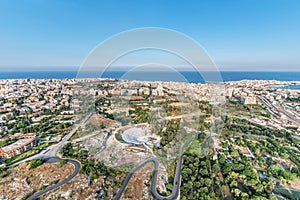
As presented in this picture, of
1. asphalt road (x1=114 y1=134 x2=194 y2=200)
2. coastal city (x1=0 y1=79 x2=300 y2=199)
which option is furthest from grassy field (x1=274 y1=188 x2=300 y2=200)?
asphalt road (x1=114 y1=134 x2=194 y2=200)

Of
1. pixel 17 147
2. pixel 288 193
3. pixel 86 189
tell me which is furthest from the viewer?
pixel 17 147

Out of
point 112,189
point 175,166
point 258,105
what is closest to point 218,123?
point 175,166

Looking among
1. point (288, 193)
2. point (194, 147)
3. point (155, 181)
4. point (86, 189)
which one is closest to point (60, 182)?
point (86, 189)

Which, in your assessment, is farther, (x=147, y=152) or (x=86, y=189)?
(x=147, y=152)

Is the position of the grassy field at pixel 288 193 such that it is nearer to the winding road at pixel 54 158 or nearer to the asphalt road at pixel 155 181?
the asphalt road at pixel 155 181

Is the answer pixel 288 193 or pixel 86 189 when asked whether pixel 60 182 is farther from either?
pixel 288 193

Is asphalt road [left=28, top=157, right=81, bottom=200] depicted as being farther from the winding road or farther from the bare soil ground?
the bare soil ground

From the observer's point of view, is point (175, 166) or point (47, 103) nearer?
point (175, 166)

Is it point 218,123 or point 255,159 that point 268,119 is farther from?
point 255,159

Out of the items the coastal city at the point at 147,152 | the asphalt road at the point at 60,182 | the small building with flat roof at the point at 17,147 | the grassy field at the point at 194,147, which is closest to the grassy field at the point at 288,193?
the coastal city at the point at 147,152
